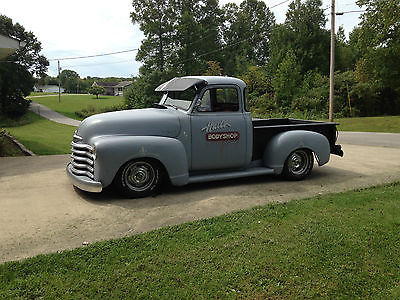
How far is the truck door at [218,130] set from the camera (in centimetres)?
607

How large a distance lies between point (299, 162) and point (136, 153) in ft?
11.1

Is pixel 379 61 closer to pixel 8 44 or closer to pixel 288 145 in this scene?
pixel 288 145

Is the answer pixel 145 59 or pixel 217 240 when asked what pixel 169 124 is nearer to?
pixel 217 240

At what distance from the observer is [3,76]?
3819 centimetres

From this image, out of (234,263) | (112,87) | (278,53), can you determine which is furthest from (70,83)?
(234,263)

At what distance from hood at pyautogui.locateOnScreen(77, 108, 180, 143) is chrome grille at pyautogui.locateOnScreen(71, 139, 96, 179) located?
16 centimetres

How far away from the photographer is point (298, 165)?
7.01m

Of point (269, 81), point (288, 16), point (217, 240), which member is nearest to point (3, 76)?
point (269, 81)

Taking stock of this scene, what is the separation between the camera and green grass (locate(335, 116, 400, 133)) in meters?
20.1

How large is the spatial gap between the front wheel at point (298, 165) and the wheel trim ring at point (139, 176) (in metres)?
2.69

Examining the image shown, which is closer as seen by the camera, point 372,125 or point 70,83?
point 372,125

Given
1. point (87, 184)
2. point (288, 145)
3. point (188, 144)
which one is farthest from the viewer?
point (288, 145)

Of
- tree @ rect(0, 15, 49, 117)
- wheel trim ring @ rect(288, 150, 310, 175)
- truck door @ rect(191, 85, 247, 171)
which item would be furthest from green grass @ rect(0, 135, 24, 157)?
tree @ rect(0, 15, 49, 117)

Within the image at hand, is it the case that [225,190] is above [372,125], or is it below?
below
